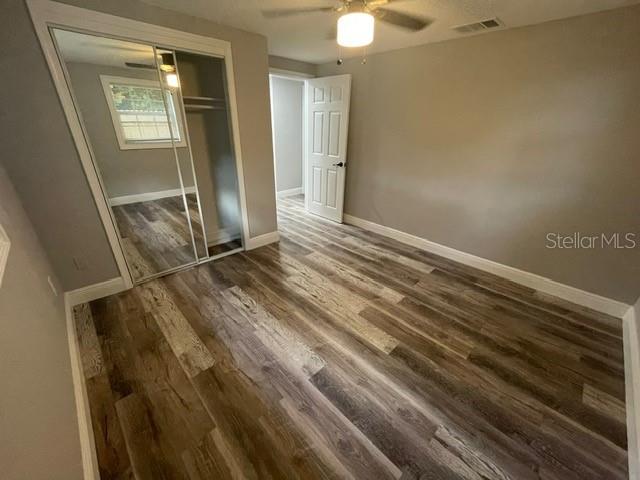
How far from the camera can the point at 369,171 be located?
Result: 12.2 feet

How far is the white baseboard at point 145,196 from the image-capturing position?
2332 millimetres

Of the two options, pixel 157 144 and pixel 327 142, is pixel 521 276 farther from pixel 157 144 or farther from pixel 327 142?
pixel 157 144

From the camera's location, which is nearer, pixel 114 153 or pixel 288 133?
pixel 114 153

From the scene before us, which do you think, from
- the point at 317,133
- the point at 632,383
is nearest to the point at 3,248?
the point at 632,383

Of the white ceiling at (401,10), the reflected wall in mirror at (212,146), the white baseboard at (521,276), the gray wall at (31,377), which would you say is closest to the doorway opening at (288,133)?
the reflected wall in mirror at (212,146)

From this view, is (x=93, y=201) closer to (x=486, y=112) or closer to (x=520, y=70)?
(x=486, y=112)

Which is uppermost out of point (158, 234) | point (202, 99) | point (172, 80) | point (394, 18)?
point (394, 18)

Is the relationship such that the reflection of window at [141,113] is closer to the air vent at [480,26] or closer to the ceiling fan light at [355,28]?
the ceiling fan light at [355,28]

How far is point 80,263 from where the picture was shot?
2180 millimetres

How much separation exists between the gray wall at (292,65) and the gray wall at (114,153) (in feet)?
5.57

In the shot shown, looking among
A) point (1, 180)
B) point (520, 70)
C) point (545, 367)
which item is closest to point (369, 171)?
point (520, 70)

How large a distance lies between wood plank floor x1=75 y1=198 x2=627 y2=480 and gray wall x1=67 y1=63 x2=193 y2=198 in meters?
1.02

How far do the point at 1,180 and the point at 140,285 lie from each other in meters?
1.27

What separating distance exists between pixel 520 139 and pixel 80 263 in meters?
4.10
